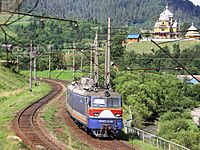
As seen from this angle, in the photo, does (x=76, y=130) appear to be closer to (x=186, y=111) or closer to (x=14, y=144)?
(x=14, y=144)

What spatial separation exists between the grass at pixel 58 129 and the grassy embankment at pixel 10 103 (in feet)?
7.77

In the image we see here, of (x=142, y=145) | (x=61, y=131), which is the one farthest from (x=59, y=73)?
(x=142, y=145)

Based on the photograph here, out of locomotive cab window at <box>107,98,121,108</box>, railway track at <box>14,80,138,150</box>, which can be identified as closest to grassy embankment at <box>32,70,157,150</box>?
railway track at <box>14,80,138,150</box>

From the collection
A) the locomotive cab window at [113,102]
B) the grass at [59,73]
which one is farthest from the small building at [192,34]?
the grass at [59,73]

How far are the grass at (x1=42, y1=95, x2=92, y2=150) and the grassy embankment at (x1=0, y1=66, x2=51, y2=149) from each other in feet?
7.77

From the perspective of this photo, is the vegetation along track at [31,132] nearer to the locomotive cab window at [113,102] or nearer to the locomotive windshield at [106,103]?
the locomotive windshield at [106,103]

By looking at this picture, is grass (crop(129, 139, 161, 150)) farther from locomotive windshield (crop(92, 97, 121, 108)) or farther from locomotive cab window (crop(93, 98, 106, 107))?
locomotive cab window (crop(93, 98, 106, 107))

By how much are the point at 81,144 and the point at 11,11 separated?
14833 millimetres

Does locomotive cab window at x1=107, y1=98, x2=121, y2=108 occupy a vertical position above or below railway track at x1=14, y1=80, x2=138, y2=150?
above

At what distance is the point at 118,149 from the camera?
20938 mm

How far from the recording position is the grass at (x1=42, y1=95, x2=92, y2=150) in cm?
2129

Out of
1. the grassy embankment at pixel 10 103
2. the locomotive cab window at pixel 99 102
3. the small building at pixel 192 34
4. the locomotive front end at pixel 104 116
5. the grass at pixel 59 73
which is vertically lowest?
the grass at pixel 59 73

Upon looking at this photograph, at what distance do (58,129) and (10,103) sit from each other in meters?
18.7

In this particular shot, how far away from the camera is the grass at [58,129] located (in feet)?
69.8
